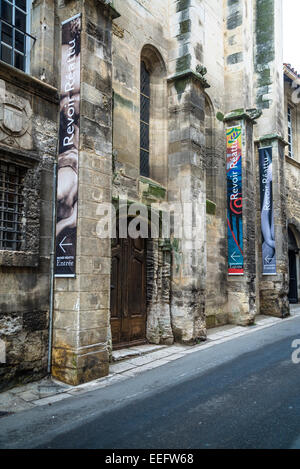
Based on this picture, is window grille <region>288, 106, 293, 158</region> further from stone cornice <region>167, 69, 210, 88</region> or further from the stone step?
the stone step

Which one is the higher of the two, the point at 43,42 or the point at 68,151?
the point at 43,42

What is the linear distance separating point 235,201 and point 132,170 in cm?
417

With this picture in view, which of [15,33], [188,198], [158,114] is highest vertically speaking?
[15,33]

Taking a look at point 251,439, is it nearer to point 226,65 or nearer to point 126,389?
point 126,389

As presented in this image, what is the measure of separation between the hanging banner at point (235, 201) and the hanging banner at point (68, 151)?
20.1ft

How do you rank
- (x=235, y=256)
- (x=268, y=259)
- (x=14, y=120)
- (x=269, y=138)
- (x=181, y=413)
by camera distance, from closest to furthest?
(x=181, y=413)
(x=14, y=120)
(x=235, y=256)
(x=268, y=259)
(x=269, y=138)

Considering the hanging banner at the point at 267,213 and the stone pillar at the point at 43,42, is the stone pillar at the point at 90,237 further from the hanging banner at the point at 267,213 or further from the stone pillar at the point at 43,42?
the hanging banner at the point at 267,213

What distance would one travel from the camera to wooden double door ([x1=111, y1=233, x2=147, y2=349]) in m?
7.51

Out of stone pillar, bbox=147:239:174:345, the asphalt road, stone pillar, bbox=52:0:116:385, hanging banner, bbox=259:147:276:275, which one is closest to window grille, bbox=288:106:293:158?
hanging banner, bbox=259:147:276:275

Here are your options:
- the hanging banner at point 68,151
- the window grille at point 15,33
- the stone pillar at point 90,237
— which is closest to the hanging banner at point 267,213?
the stone pillar at point 90,237

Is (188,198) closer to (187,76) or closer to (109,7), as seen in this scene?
(187,76)

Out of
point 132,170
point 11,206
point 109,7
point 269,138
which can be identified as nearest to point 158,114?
point 132,170

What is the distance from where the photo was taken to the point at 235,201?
36.5 ft
